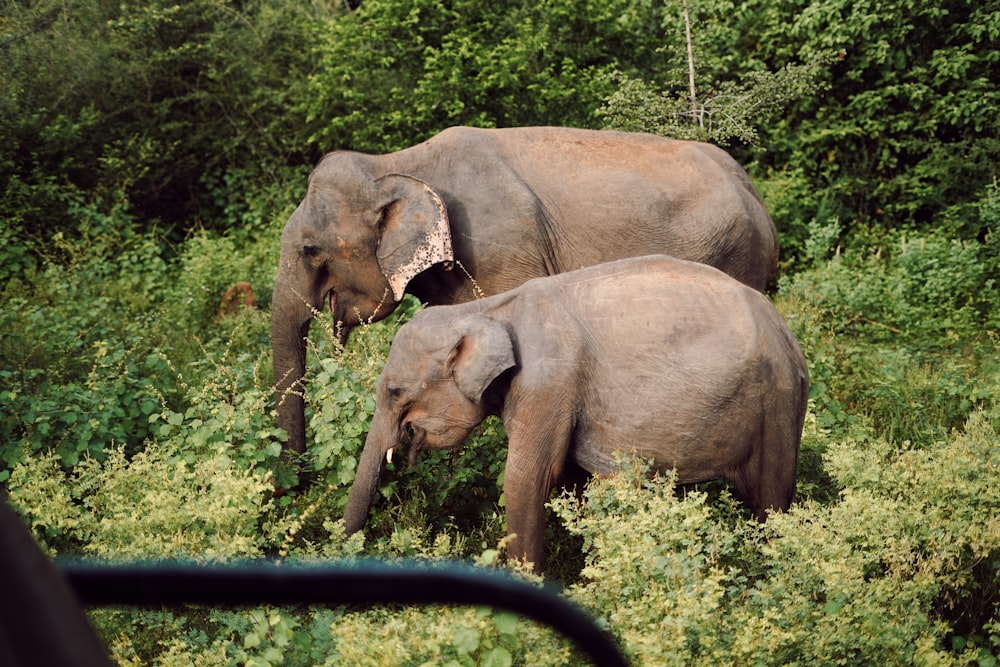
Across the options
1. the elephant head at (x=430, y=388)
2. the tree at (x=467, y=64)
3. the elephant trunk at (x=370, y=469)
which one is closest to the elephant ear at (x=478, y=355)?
the elephant head at (x=430, y=388)

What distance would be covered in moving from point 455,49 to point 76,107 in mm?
4585

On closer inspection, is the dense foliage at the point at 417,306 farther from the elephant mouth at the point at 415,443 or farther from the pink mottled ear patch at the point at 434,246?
the pink mottled ear patch at the point at 434,246

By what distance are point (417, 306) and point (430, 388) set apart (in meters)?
3.25

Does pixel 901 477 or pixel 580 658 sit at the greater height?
pixel 580 658

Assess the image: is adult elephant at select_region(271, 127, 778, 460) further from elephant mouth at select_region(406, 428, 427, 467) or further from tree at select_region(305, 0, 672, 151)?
tree at select_region(305, 0, 672, 151)

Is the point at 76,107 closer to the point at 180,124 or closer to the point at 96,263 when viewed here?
the point at 180,124

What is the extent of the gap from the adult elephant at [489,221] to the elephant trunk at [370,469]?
54.7 inches

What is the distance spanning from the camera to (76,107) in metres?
12.5

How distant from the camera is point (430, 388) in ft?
16.7

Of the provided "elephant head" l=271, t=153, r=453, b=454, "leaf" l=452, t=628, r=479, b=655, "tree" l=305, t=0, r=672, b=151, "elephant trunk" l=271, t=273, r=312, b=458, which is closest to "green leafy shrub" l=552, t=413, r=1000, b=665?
"leaf" l=452, t=628, r=479, b=655

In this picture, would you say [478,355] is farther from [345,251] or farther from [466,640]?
[345,251]

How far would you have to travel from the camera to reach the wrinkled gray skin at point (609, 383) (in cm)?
493

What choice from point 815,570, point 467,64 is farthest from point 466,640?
point 467,64

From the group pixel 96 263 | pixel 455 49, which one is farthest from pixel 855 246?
pixel 96 263
